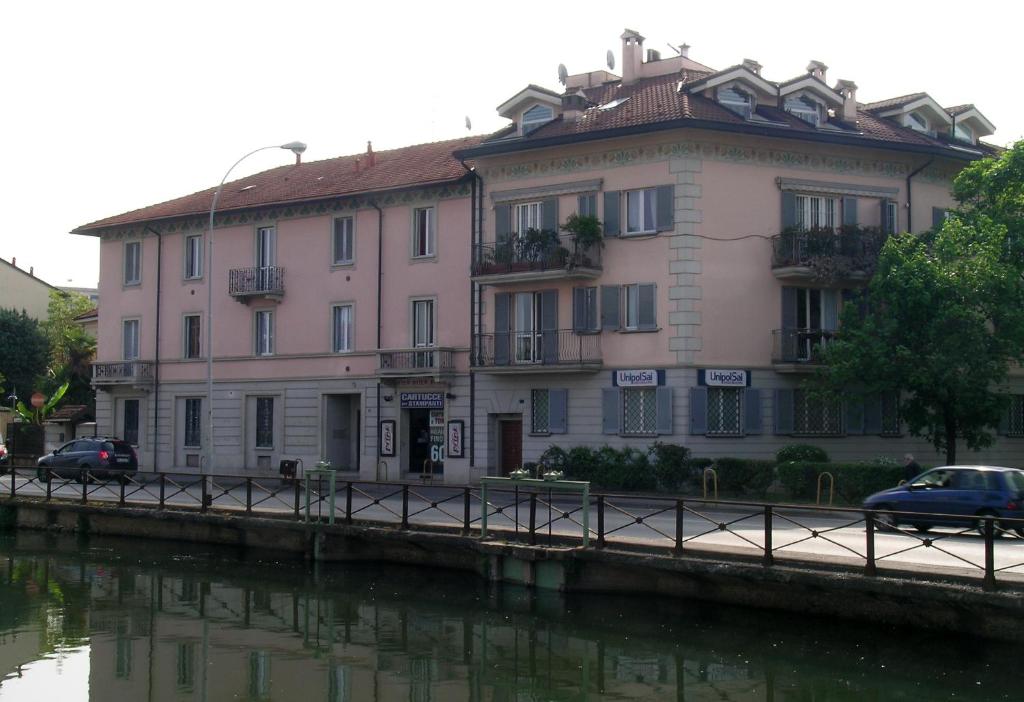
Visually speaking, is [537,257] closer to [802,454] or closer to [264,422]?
[802,454]

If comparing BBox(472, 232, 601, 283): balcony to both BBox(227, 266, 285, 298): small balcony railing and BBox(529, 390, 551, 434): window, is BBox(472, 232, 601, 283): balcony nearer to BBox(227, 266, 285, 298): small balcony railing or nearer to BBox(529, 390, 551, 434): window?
BBox(529, 390, 551, 434): window

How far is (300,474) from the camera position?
139ft

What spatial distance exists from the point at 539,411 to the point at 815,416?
8.03m

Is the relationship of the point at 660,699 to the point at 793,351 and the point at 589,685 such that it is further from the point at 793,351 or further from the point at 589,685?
the point at 793,351

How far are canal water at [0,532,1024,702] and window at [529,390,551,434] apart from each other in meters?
12.8

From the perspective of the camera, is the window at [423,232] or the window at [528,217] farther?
the window at [423,232]

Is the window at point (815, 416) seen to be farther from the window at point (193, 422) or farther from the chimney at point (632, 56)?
the window at point (193, 422)

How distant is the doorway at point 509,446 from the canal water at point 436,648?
13.5 m

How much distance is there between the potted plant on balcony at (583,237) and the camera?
34.9 m

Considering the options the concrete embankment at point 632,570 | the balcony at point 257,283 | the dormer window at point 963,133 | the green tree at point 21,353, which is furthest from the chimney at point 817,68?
the green tree at point 21,353

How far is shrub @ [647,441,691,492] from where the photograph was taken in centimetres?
3288

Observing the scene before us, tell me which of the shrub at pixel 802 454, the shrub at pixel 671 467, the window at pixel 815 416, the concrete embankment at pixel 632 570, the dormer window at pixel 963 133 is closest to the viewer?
the concrete embankment at pixel 632 570

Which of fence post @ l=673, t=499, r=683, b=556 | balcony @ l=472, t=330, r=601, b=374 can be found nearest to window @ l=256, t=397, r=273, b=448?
balcony @ l=472, t=330, r=601, b=374

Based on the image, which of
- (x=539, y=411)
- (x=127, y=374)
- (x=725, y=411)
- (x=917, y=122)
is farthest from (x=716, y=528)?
(x=127, y=374)
